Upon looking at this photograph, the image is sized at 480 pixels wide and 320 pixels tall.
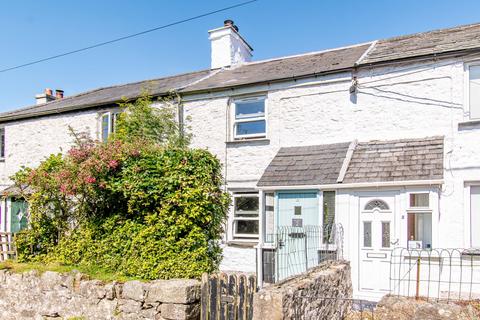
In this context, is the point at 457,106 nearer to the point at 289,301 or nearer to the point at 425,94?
the point at 425,94

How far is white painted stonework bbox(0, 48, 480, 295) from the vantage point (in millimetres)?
9469

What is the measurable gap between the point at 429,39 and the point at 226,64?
748cm

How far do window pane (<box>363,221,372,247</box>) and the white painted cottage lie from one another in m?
0.02

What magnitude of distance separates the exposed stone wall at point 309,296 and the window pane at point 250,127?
19.2 feet

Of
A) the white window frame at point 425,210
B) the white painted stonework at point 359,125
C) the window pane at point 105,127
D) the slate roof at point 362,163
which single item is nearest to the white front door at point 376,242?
the white painted stonework at point 359,125

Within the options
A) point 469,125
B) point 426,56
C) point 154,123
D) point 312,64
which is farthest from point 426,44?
point 154,123

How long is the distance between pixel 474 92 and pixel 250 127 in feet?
19.9

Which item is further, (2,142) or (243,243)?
(2,142)

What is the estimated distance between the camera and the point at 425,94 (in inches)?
411

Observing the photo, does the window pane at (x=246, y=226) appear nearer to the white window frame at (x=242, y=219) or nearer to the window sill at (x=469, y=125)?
the white window frame at (x=242, y=219)

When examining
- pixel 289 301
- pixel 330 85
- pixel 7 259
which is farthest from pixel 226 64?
pixel 289 301

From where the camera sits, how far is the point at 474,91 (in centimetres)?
987

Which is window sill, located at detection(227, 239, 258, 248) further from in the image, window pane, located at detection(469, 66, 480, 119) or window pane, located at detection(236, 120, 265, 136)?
window pane, located at detection(469, 66, 480, 119)

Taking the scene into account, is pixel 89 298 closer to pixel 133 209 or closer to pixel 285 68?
pixel 133 209
